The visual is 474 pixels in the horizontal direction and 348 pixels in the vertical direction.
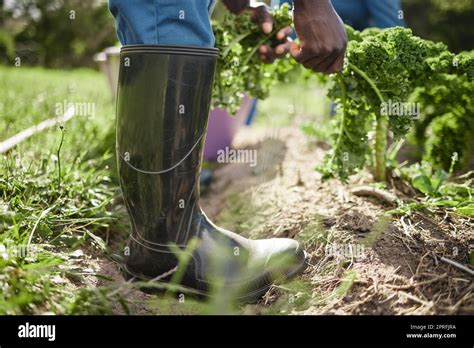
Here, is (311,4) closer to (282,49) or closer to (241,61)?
(282,49)

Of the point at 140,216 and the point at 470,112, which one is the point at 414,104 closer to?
the point at 470,112

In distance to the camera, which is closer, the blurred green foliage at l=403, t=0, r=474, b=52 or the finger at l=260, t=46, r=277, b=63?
the finger at l=260, t=46, r=277, b=63

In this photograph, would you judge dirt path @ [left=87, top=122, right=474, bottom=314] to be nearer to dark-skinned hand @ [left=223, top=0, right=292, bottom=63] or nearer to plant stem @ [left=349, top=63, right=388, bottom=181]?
plant stem @ [left=349, top=63, right=388, bottom=181]

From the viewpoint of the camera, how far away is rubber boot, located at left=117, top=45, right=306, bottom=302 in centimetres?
140

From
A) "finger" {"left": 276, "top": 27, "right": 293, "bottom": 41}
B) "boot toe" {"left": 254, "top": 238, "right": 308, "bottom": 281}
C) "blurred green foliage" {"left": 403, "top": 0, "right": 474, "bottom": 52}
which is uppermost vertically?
"blurred green foliage" {"left": 403, "top": 0, "right": 474, "bottom": 52}

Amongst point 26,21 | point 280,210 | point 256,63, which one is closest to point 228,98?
point 256,63

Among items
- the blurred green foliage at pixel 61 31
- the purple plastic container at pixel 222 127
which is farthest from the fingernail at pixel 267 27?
the blurred green foliage at pixel 61 31

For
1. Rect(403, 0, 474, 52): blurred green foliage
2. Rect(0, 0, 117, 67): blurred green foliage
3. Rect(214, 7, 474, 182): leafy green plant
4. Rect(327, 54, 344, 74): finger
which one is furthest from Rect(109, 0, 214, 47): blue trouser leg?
Rect(0, 0, 117, 67): blurred green foliage

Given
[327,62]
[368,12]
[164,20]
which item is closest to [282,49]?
[327,62]

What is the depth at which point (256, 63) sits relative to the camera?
225 cm

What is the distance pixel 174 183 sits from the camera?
4.74 ft

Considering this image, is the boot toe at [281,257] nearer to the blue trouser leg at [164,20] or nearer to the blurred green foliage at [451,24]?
the blue trouser leg at [164,20]

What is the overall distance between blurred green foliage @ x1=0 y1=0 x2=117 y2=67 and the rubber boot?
10.6 metres

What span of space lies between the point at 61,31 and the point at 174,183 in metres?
12.3
